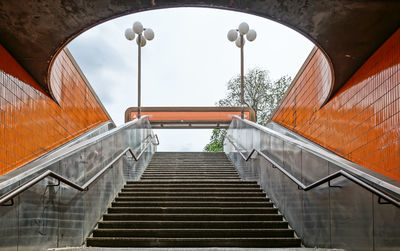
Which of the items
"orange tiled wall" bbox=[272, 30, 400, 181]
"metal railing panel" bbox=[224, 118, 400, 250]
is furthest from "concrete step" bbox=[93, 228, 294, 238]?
"orange tiled wall" bbox=[272, 30, 400, 181]

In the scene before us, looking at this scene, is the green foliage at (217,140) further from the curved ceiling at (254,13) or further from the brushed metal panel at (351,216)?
the brushed metal panel at (351,216)

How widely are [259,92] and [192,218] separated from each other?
61.5 ft

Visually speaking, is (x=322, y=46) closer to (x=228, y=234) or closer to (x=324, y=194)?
(x=324, y=194)

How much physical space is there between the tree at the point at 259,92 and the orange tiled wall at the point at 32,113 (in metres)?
13.8

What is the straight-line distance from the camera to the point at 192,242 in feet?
14.9

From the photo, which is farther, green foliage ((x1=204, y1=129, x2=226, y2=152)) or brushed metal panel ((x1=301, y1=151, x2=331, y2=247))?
Result: green foliage ((x1=204, y1=129, x2=226, y2=152))

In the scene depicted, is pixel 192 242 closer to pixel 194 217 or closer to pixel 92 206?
pixel 194 217

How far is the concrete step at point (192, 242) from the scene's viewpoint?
4.50 m

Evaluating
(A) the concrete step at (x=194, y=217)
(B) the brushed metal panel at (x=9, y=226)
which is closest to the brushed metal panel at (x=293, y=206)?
(A) the concrete step at (x=194, y=217)

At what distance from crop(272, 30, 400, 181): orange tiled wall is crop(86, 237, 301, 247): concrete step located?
65.3 inches

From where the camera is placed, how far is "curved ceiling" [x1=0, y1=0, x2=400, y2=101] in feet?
15.8

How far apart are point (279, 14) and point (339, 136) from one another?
2.87 metres

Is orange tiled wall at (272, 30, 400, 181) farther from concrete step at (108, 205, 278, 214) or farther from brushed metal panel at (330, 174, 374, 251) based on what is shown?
concrete step at (108, 205, 278, 214)

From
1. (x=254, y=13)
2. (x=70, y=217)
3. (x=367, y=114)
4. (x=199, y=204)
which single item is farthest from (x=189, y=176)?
(x=70, y=217)
